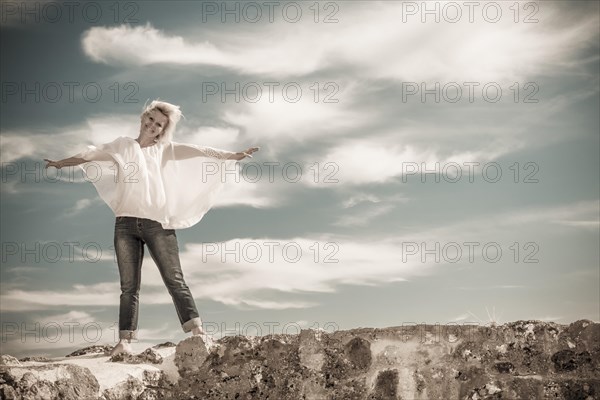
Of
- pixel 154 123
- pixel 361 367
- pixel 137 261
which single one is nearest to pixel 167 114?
pixel 154 123

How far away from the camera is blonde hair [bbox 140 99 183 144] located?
515cm

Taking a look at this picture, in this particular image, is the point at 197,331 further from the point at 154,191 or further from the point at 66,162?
the point at 66,162

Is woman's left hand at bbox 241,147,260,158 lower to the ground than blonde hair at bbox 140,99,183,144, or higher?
lower

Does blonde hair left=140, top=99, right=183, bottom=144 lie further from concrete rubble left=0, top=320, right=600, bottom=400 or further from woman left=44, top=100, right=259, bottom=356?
concrete rubble left=0, top=320, right=600, bottom=400

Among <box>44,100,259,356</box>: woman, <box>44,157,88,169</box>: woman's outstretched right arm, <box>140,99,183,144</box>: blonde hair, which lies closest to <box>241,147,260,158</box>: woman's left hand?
<box>44,100,259,356</box>: woman

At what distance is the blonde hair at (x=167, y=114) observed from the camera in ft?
16.9

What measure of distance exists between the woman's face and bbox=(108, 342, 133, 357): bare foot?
1.58 meters

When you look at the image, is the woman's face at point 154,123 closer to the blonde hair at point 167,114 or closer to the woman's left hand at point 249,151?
the blonde hair at point 167,114

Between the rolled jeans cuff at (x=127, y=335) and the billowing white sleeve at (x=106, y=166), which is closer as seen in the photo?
the rolled jeans cuff at (x=127, y=335)

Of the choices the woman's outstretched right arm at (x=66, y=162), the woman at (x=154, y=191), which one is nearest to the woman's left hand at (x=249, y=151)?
the woman at (x=154, y=191)

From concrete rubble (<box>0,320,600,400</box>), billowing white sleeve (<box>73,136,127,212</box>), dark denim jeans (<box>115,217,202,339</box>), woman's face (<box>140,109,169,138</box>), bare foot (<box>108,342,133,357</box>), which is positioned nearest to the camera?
concrete rubble (<box>0,320,600,400</box>)

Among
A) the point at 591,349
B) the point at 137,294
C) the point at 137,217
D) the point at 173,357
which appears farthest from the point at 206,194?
the point at 591,349

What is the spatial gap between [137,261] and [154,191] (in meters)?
0.54

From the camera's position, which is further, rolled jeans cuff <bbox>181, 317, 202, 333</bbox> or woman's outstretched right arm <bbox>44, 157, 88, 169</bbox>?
woman's outstretched right arm <bbox>44, 157, 88, 169</bbox>
